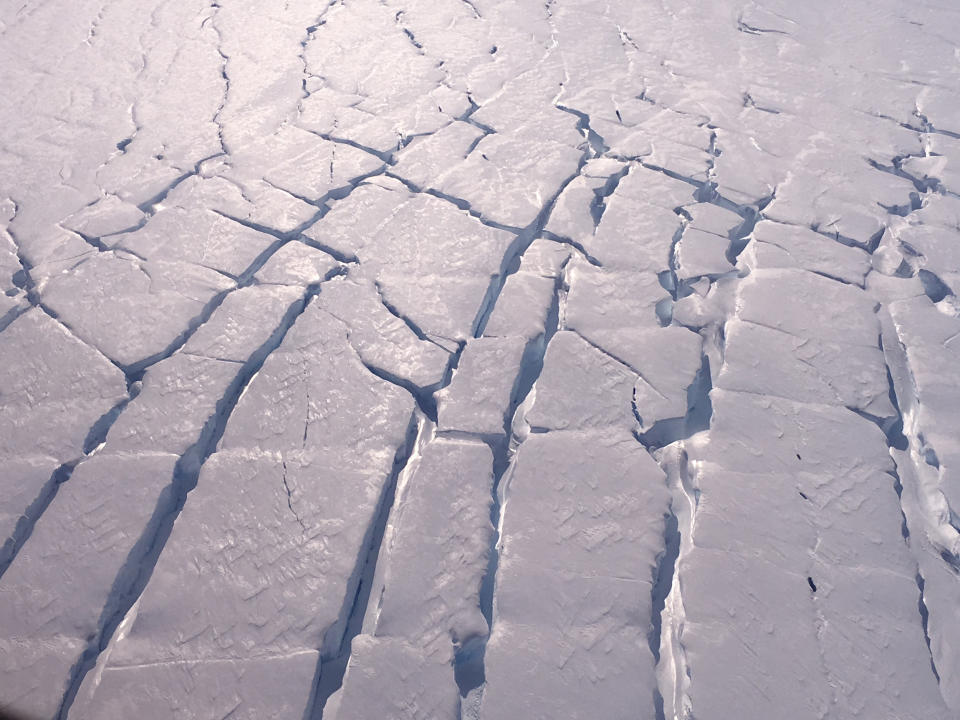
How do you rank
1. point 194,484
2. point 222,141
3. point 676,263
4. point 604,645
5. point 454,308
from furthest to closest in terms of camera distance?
point 222,141 → point 676,263 → point 454,308 → point 194,484 → point 604,645

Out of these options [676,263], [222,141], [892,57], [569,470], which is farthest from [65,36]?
[892,57]

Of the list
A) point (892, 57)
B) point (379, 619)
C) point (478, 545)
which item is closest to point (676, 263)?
point (478, 545)

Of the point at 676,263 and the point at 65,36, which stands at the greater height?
the point at 65,36

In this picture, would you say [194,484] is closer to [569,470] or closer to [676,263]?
[569,470]

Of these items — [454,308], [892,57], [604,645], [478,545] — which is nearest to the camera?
[604,645]

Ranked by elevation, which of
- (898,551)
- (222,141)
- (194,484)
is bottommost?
(898,551)

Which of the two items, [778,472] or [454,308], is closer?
[778,472]
